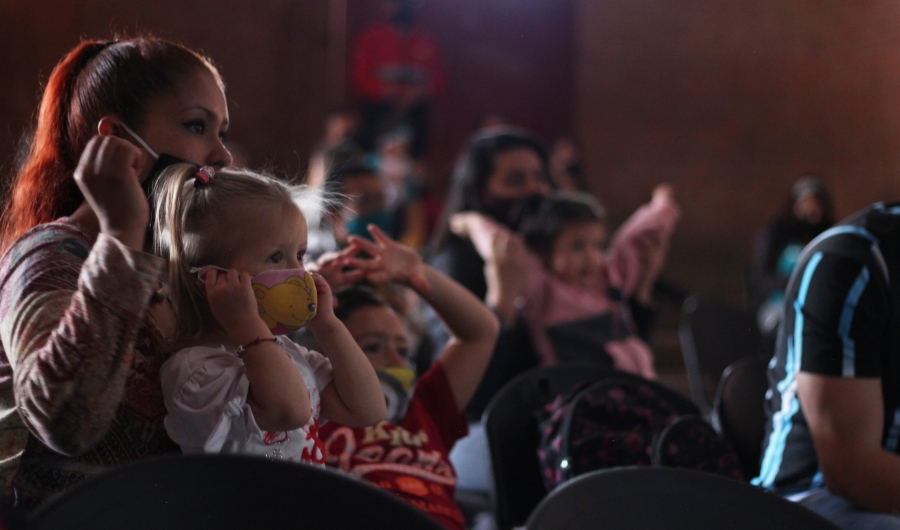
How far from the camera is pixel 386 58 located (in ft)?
23.1

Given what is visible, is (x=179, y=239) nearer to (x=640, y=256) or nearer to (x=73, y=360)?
(x=73, y=360)

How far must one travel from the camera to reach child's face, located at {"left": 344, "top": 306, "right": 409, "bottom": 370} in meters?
1.38

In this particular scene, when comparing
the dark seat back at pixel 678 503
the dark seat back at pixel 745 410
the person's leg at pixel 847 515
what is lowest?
the dark seat back at pixel 745 410

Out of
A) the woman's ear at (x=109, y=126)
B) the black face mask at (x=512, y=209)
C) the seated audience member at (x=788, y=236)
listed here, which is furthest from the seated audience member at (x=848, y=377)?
the seated audience member at (x=788, y=236)

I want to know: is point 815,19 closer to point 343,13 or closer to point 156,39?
point 343,13

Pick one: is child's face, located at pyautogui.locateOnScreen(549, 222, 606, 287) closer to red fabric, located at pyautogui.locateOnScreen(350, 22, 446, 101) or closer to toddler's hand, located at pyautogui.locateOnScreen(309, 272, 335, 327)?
toddler's hand, located at pyautogui.locateOnScreen(309, 272, 335, 327)

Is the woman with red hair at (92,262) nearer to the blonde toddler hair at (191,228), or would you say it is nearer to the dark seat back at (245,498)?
the blonde toddler hair at (191,228)

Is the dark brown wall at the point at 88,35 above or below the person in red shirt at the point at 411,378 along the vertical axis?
above

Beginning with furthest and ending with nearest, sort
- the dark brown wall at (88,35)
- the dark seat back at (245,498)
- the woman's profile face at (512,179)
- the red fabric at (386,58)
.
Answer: the red fabric at (386,58) → the woman's profile face at (512,179) → the dark brown wall at (88,35) → the dark seat back at (245,498)

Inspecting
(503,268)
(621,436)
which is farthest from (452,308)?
(503,268)

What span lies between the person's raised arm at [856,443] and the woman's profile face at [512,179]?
4.90 feet

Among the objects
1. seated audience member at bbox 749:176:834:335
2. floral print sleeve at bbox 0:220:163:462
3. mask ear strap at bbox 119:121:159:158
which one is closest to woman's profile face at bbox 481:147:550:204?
mask ear strap at bbox 119:121:159:158

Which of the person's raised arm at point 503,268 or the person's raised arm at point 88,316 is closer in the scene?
the person's raised arm at point 88,316

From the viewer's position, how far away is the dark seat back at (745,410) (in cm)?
175
